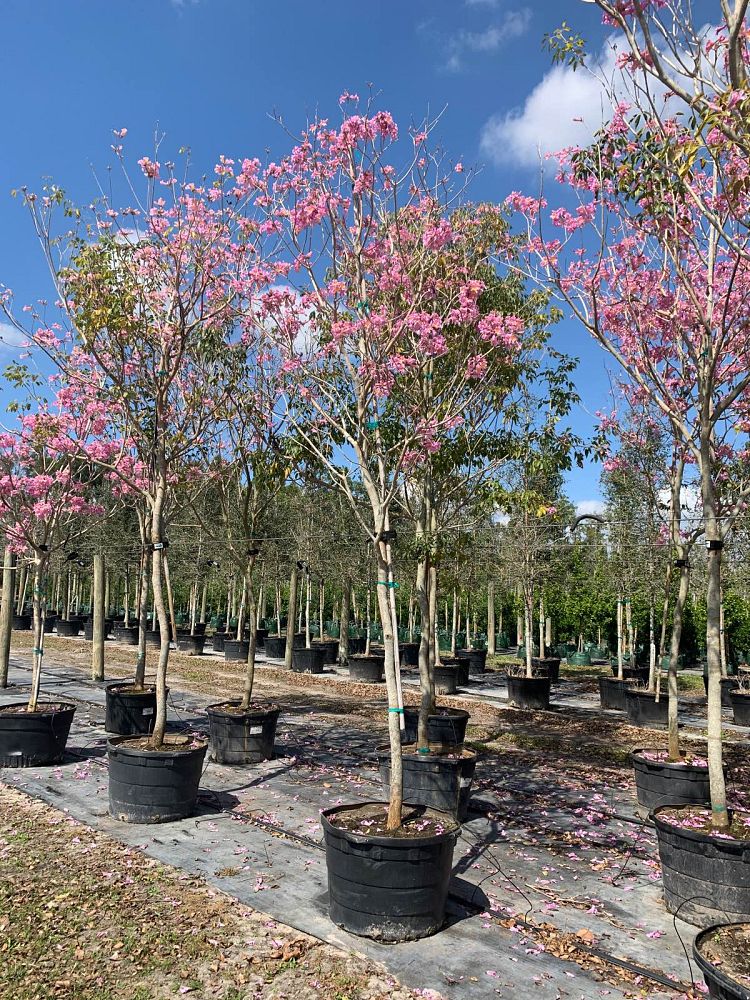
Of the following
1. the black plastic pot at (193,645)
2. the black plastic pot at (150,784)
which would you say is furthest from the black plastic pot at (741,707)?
the black plastic pot at (193,645)

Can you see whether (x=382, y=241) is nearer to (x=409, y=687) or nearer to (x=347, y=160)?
(x=347, y=160)

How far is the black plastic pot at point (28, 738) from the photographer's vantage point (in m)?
8.28

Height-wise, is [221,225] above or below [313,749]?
above

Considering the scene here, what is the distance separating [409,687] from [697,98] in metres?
14.6

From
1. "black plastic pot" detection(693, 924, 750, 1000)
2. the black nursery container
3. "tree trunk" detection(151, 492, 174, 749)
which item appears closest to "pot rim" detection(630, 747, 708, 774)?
"black plastic pot" detection(693, 924, 750, 1000)

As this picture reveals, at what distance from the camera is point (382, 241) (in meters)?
5.76

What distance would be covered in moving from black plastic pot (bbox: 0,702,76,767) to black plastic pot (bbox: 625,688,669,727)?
8933 millimetres

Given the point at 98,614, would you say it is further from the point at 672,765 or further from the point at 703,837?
the point at 703,837

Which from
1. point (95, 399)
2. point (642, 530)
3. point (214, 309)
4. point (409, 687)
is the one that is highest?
point (214, 309)

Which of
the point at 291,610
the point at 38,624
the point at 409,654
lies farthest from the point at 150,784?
the point at 409,654

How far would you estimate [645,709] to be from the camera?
1220 centimetres

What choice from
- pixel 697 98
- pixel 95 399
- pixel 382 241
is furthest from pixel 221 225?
pixel 697 98

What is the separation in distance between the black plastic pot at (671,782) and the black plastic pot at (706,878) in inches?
75.1

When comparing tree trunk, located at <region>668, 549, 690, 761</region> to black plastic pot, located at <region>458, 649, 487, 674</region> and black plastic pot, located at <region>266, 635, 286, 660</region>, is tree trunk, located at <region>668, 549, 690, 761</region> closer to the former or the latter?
black plastic pot, located at <region>458, 649, 487, 674</region>
